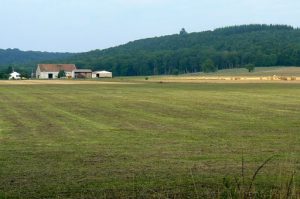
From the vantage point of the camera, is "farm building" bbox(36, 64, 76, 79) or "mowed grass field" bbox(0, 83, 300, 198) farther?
"farm building" bbox(36, 64, 76, 79)

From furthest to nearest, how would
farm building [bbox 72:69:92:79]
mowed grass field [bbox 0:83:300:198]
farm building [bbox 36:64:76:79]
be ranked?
farm building [bbox 36:64:76:79]
farm building [bbox 72:69:92:79]
mowed grass field [bbox 0:83:300:198]

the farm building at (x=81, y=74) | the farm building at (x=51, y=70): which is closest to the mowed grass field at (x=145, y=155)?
the farm building at (x=81, y=74)

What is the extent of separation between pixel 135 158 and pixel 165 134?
599 centimetres

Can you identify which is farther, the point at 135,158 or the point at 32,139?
the point at 32,139

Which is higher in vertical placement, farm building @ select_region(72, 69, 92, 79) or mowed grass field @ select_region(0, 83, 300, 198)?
mowed grass field @ select_region(0, 83, 300, 198)

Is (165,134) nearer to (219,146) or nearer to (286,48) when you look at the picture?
(219,146)

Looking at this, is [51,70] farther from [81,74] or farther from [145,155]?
[145,155]

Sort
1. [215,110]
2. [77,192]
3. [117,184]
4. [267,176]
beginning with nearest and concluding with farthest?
[77,192] < [117,184] < [267,176] < [215,110]

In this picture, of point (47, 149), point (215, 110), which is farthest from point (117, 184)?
point (215, 110)

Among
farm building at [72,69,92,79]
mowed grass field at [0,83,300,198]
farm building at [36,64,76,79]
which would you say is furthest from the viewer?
farm building at [36,64,76,79]

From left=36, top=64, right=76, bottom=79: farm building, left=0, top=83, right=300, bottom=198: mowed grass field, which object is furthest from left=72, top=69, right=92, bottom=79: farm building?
left=0, top=83, right=300, bottom=198: mowed grass field

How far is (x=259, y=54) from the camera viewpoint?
181625 mm

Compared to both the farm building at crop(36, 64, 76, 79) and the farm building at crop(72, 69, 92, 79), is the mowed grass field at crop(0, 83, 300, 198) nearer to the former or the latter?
the farm building at crop(72, 69, 92, 79)

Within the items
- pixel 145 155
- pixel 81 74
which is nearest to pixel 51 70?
pixel 81 74
